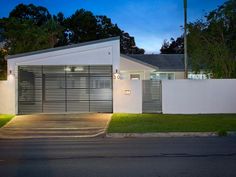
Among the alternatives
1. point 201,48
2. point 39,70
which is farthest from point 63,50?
point 201,48

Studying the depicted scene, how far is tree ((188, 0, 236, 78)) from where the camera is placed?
27375 millimetres

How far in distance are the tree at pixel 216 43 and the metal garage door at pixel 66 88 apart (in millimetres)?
7345

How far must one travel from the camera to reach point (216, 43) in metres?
28.3

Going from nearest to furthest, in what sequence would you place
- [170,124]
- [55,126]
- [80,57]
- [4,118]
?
[170,124]
[55,126]
[4,118]
[80,57]

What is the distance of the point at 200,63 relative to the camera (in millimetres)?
28938

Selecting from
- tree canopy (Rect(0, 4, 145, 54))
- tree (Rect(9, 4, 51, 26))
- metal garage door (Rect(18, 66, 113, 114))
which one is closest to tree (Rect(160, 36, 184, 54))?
tree canopy (Rect(0, 4, 145, 54))

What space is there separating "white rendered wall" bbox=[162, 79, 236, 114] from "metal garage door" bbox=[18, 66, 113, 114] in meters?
3.67

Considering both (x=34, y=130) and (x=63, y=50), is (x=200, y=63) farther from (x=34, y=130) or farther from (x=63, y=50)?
(x=34, y=130)

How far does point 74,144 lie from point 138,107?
419 inches

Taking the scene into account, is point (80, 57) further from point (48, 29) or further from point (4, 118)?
point (48, 29)

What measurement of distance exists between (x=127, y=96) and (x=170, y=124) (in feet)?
20.0

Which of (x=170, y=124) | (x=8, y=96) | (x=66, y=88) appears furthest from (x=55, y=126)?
(x=66, y=88)

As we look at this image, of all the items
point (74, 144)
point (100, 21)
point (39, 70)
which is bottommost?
point (74, 144)

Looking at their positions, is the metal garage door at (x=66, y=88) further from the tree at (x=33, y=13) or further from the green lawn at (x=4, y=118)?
the tree at (x=33, y=13)
